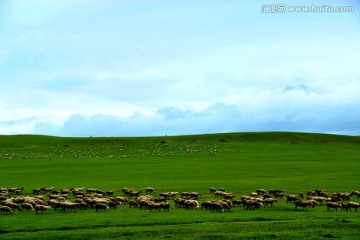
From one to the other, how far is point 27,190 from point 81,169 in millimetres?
22443

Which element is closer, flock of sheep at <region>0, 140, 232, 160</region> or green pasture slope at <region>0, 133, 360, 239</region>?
green pasture slope at <region>0, 133, 360, 239</region>

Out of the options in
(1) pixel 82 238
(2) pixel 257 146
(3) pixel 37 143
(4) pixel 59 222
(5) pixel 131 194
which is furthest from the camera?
(3) pixel 37 143

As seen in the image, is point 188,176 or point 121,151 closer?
point 188,176

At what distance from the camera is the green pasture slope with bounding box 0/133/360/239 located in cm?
2244

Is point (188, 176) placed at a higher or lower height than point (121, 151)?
lower

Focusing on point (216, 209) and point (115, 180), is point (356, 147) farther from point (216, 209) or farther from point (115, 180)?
point (216, 209)

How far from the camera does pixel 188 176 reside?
54.3 meters

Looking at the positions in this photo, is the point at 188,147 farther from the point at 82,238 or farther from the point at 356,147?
the point at 82,238

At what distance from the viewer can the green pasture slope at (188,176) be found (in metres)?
22.4

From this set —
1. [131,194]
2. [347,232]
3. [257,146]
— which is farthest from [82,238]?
[257,146]

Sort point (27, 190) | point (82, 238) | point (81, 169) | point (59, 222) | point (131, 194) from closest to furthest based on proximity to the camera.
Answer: point (82, 238) → point (59, 222) → point (131, 194) → point (27, 190) → point (81, 169)

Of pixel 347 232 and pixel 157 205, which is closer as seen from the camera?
pixel 347 232

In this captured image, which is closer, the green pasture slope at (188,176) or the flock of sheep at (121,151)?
the green pasture slope at (188,176)

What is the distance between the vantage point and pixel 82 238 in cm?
2108
